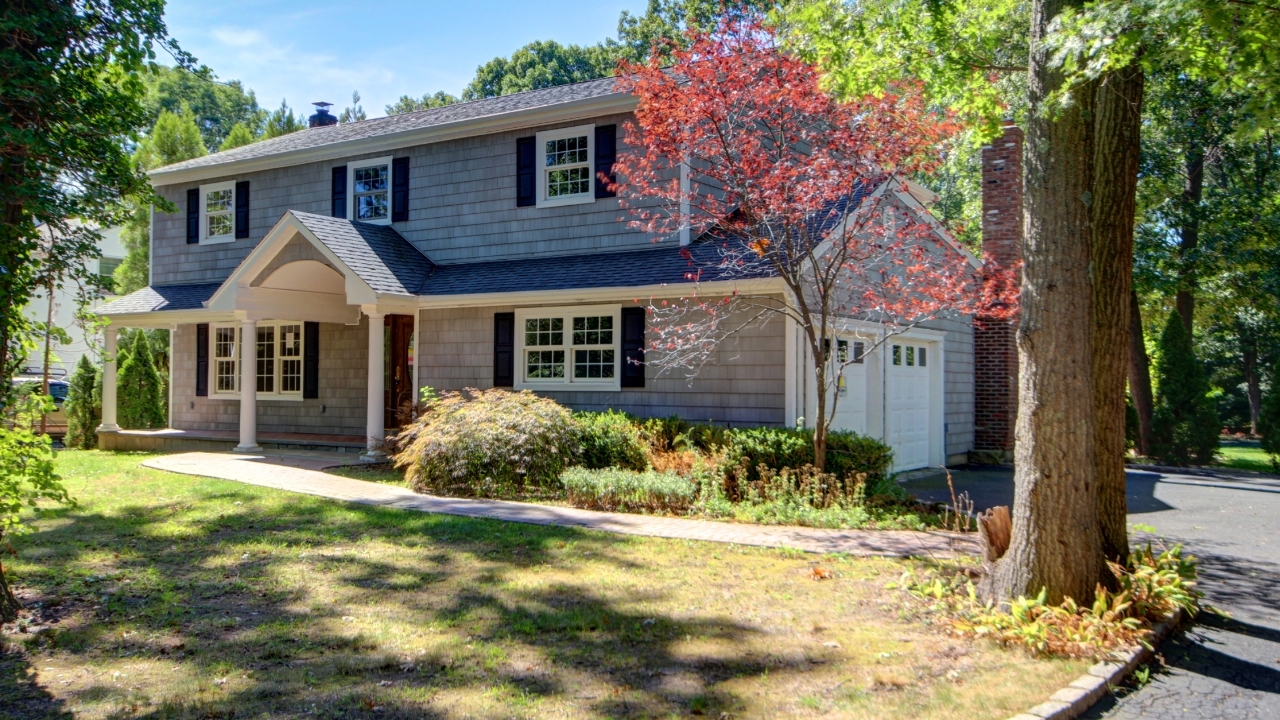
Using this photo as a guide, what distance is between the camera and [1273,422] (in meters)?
18.9

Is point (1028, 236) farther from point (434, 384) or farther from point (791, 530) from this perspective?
point (434, 384)

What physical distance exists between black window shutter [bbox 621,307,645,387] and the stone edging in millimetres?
8716

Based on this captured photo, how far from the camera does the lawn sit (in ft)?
15.9

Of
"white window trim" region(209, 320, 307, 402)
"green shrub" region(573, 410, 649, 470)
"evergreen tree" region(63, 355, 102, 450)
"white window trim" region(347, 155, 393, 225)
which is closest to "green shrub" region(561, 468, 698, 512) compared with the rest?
"green shrub" region(573, 410, 649, 470)

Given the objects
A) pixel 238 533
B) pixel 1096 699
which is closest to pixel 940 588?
pixel 1096 699

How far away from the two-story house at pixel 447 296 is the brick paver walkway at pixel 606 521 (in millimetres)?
2395

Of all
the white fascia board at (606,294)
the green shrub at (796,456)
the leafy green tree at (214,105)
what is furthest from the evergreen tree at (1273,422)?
the leafy green tree at (214,105)

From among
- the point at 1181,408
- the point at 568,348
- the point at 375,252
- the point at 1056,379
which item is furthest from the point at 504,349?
the point at 1181,408

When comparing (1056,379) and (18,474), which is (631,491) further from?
(18,474)

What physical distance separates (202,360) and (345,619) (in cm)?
1512

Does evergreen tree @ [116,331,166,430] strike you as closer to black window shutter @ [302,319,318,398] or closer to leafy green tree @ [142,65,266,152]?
black window shutter @ [302,319,318,398]

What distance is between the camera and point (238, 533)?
9.20m

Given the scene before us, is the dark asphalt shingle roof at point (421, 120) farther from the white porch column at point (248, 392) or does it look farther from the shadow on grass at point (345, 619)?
the shadow on grass at point (345, 619)

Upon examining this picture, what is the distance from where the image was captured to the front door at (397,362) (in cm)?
1788
